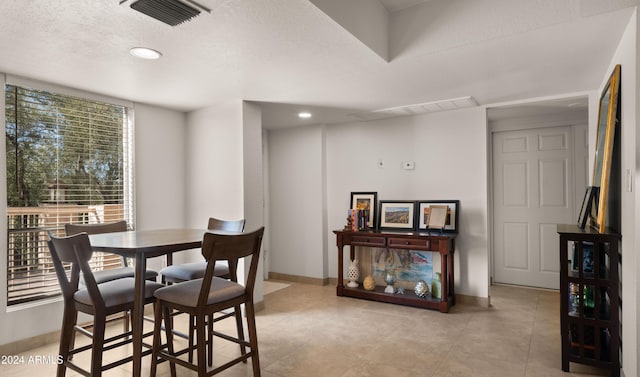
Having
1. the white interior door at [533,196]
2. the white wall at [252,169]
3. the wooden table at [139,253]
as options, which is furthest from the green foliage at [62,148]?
the white interior door at [533,196]

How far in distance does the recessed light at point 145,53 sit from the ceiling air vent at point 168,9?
0.51m

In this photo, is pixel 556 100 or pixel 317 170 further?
pixel 317 170

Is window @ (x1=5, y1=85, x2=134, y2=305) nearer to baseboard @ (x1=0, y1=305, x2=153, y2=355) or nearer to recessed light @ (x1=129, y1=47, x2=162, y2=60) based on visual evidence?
baseboard @ (x1=0, y1=305, x2=153, y2=355)

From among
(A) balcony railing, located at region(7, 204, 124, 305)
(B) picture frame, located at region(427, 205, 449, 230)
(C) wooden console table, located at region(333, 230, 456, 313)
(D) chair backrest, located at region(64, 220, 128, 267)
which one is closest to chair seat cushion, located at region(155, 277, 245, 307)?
(D) chair backrest, located at region(64, 220, 128, 267)

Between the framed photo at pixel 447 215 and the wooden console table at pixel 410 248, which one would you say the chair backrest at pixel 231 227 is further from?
the framed photo at pixel 447 215

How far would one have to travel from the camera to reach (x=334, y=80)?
307cm

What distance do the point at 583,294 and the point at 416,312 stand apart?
5.27 feet

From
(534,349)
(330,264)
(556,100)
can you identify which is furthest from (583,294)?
(330,264)

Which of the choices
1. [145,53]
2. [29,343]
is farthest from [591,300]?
A: [29,343]

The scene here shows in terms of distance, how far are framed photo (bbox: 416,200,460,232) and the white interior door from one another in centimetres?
108

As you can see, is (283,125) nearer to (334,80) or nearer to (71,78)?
(334,80)

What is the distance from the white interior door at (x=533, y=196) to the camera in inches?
173

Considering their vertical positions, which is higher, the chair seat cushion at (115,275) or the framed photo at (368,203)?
the framed photo at (368,203)

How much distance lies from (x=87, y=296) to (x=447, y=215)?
3.36 metres
